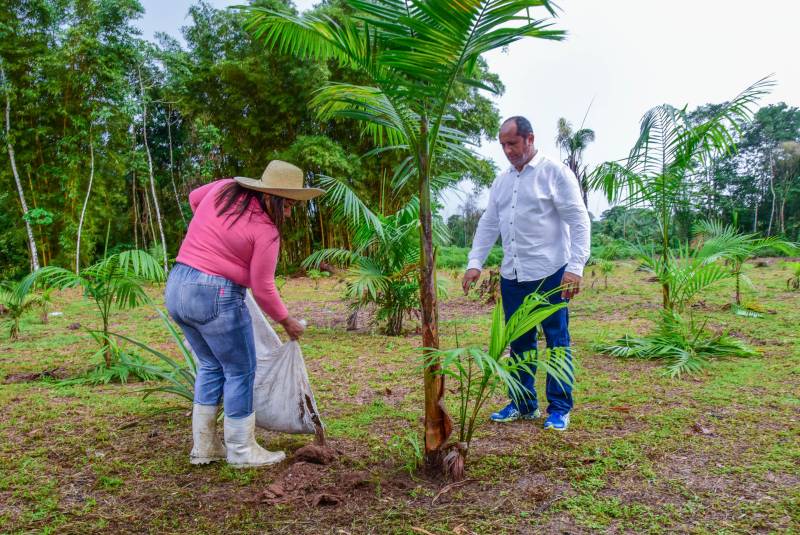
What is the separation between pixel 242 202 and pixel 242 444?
115 centimetres

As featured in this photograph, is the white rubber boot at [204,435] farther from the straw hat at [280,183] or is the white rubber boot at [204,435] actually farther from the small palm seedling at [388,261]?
the small palm seedling at [388,261]

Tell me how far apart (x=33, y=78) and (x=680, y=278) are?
1482 centimetres

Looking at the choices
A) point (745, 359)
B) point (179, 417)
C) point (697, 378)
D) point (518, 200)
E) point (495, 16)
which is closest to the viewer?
point (495, 16)

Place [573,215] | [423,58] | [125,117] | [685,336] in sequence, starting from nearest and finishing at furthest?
[423,58] → [573,215] → [685,336] → [125,117]

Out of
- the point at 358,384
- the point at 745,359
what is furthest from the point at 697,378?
the point at 358,384

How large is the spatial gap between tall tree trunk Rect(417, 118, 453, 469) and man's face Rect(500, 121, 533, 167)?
68 centimetres

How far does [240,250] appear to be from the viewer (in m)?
2.38

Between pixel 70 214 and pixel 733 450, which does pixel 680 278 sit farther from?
pixel 70 214

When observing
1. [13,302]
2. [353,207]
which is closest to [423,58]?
[353,207]

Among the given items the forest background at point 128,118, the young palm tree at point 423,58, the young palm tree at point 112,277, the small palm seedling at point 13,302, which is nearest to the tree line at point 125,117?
the forest background at point 128,118

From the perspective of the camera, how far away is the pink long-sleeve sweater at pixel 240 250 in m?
2.35

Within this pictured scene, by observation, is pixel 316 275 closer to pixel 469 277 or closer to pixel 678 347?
pixel 678 347

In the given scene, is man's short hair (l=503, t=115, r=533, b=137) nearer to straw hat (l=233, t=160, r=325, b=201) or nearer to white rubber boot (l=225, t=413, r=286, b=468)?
straw hat (l=233, t=160, r=325, b=201)

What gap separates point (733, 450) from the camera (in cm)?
260
